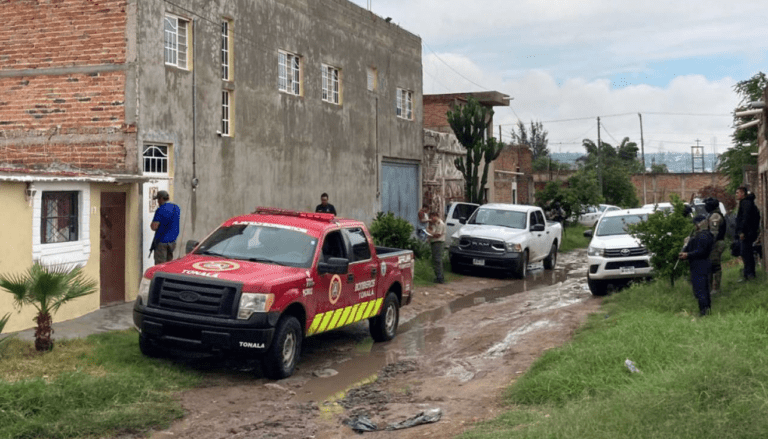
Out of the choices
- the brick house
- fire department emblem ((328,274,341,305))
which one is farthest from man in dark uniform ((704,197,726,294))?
the brick house

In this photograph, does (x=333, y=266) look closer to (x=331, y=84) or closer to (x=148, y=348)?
(x=148, y=348)

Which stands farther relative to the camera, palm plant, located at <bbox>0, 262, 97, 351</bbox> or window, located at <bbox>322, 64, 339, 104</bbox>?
window, located at <bbox>322, 64, 339, 104</bbox>

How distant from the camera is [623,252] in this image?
1802 centimetres

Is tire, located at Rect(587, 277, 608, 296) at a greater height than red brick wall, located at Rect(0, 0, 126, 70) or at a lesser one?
lesser

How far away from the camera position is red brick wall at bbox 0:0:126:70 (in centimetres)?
1558

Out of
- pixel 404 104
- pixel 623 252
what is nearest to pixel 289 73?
pixel 404 104

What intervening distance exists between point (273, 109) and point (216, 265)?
10.3m

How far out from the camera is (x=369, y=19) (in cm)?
2647

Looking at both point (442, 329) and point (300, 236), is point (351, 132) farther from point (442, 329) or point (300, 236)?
point (300, 236)

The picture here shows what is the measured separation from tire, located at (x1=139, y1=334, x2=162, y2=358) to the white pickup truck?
1280 cm

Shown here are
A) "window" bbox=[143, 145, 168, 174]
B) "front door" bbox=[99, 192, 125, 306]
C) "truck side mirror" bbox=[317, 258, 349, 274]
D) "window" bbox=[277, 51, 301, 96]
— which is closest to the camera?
"truck side mirror" bbox=[317, 258, 349, 274]

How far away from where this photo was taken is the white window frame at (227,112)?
1877cm

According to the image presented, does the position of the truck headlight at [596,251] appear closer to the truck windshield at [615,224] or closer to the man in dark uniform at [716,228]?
the truck windshield at [615,224]

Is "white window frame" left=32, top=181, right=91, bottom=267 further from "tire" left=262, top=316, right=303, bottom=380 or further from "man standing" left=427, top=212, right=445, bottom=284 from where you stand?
"man standing" left=427, top=212, right=445, bottom=284
